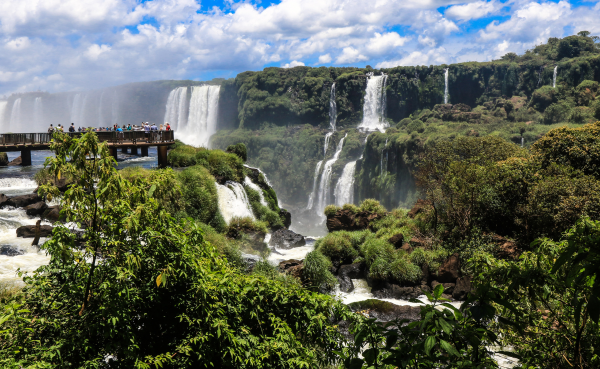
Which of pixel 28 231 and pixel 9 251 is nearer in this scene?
pixel 9 251

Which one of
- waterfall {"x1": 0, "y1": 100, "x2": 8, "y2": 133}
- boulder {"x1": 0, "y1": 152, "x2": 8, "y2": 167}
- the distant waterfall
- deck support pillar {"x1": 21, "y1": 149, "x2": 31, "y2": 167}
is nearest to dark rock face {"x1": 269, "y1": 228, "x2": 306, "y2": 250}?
deck support pillar {"x1": 21, "y1": 149, "x2": 31, "y2": 167}

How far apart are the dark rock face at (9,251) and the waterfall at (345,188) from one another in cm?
4081

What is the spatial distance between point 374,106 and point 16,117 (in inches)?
2574

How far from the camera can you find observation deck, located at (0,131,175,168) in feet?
67.8

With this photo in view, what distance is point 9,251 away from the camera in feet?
40.8

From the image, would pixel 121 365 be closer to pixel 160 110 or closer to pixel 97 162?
pixel 97 162

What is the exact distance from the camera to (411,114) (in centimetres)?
7062

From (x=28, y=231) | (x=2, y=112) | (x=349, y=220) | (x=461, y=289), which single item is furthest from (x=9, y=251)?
(x=2, y=112)

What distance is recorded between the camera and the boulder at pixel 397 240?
1933 cm

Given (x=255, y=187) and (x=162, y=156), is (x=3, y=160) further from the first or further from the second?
(x=255, y=187)

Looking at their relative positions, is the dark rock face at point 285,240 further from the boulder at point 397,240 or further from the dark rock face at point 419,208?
the dark rock face at point 419,208

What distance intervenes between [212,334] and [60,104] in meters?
93.7

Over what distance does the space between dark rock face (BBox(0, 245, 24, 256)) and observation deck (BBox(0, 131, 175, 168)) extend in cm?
849

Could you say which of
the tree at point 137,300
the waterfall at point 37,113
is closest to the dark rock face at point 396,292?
the tree at point 137,300
